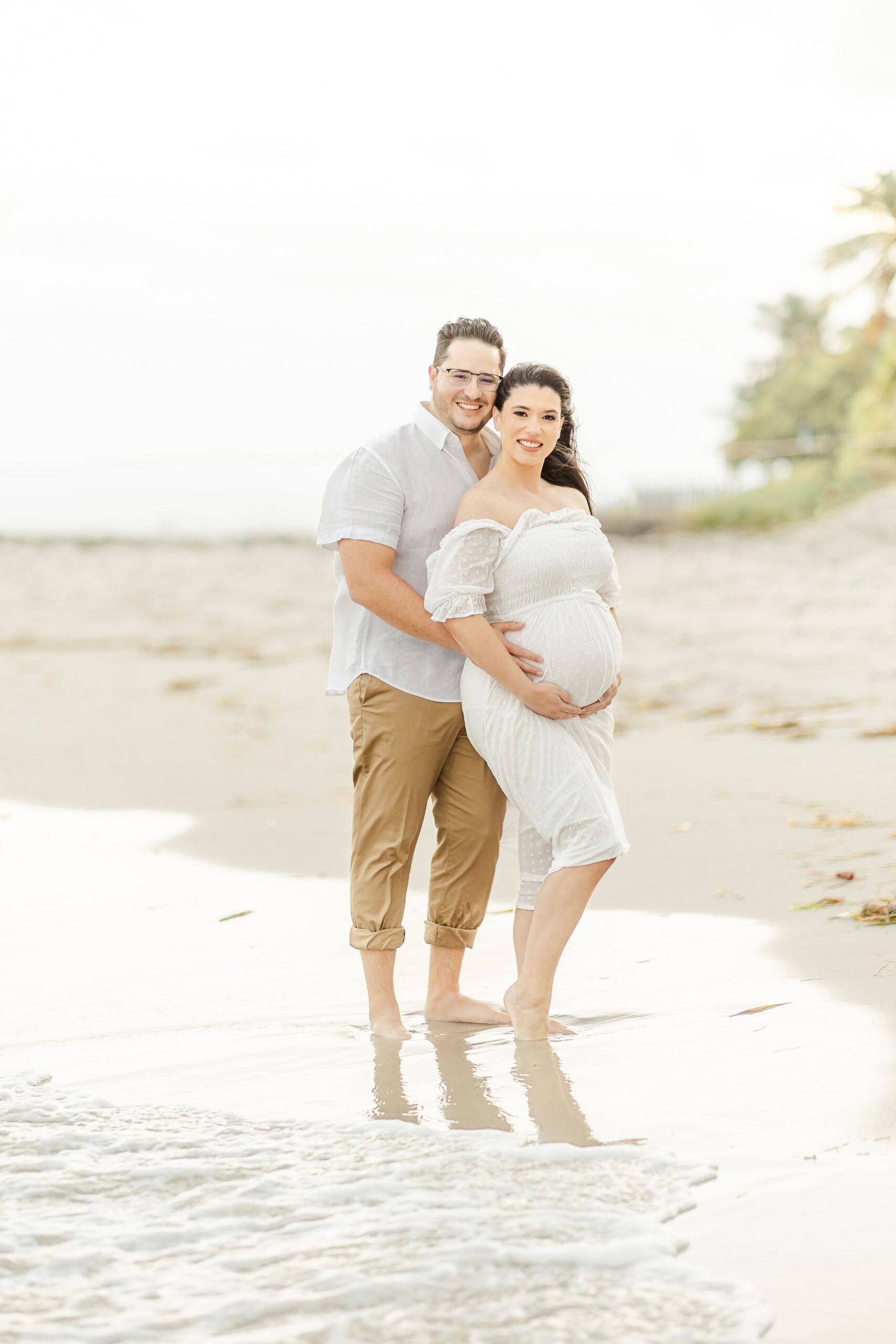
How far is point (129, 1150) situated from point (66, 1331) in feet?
2.56

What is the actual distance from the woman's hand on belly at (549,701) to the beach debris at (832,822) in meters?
2.67

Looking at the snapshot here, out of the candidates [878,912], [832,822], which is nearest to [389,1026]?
[878,912]

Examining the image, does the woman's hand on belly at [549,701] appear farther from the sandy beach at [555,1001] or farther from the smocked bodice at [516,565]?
the sandy beach at [555,1001]

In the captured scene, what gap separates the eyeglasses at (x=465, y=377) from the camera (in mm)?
3768

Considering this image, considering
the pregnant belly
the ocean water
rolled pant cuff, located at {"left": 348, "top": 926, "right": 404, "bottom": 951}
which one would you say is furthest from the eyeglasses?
the ocean water

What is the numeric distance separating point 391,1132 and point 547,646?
1.23m

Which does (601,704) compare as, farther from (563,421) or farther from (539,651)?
(563,421)

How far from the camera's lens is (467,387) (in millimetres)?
3773

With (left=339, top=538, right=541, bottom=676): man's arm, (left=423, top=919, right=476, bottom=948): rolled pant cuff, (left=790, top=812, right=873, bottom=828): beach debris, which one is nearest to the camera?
(left=339, top=538, right=541, bottom=676): man's arm

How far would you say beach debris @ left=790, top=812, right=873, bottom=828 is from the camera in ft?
19.4

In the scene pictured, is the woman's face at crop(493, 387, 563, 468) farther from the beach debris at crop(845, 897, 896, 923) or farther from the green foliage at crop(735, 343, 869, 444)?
the green foliage at crop(735, 343, 869, 444)

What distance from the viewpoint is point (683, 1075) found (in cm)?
327

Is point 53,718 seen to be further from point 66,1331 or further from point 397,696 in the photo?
point 66,1331

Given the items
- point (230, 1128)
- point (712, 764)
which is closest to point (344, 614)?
point (230, 1128)
